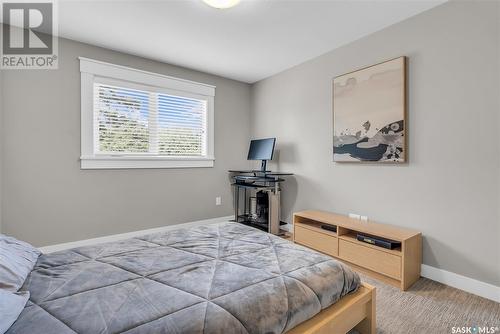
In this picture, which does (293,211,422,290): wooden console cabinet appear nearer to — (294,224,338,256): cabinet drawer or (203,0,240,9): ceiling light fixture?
(294,224,338,256): cabinet drawer

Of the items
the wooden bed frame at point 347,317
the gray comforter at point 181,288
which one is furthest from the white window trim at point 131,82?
the wooden bed frame at point 347,317

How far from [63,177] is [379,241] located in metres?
3.39

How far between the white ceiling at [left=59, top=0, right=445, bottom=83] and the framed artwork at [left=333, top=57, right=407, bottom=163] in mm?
456

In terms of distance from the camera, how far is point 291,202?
149 inches

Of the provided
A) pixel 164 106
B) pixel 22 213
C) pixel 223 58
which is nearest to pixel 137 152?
pixel 164 106

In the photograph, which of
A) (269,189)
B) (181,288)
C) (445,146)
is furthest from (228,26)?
(181,288)

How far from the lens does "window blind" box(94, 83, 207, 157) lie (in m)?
3.12

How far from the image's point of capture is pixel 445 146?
86.3 inches

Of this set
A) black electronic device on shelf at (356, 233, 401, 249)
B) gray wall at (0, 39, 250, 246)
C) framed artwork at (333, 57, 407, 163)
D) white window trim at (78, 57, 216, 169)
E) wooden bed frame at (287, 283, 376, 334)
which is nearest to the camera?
wooden bed frame at (287, 283, 376, 334)

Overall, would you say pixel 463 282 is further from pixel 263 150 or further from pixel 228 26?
pixel 228 26

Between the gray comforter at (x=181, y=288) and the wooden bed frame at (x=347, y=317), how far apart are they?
43mm

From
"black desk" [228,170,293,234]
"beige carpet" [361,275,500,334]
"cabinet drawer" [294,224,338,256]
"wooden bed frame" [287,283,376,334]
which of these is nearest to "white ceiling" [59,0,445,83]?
"black desk" [228,170,293,234]

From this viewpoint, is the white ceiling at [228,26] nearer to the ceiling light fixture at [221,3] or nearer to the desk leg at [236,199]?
the ceiling light fixture at [221,3]

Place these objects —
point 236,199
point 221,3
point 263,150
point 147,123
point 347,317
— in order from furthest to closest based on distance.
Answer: point 236,199 < point 263,150 < point 147,123 < point 221,3 < point 347,317
